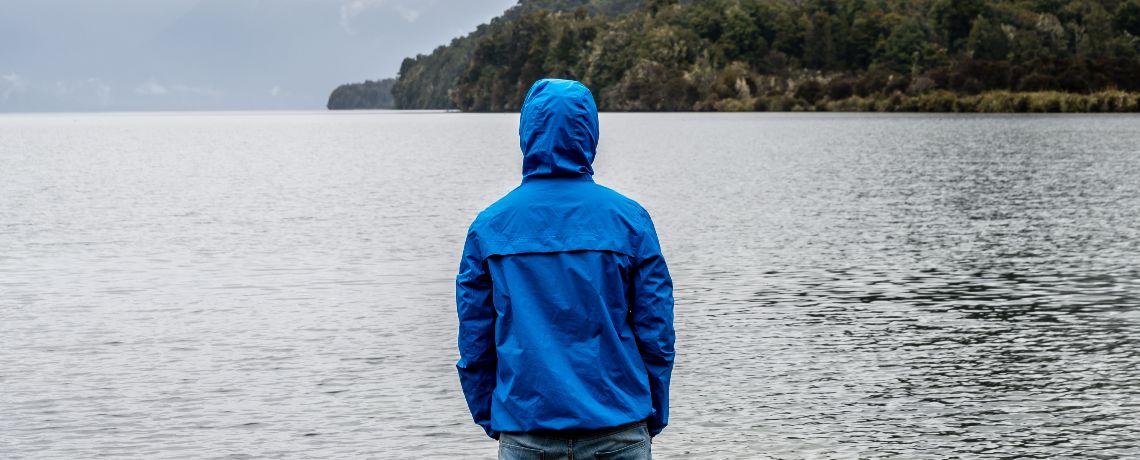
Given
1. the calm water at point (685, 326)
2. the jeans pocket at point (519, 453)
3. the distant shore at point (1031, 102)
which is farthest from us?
the distant shore at point (1031, 102)

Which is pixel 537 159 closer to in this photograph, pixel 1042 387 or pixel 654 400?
pixel 654 400

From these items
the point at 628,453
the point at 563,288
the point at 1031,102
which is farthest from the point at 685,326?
the point at 1031,102

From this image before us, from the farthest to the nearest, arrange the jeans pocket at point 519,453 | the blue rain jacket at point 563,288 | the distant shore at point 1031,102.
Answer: the distant shore at point 1031,102
the jeans pocket at point 519,453
the blue rain jacket at point 563,288

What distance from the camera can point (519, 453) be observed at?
622 centimetres

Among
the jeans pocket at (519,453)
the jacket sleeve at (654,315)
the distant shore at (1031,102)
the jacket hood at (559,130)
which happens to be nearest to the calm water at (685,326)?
the jacket sleeve at (654,315)

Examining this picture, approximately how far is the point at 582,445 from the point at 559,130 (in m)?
1.27

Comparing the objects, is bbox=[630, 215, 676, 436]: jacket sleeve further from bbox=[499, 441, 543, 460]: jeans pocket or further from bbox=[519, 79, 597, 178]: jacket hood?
bbox=[499, 441, 543, 460]: jeans pocket

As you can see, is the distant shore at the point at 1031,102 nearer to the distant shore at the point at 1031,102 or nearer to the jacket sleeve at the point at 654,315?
the distant shore at the point at 1031,102

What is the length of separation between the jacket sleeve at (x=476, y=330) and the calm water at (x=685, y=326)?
20.4 ft

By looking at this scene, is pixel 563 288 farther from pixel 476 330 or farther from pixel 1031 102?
pixel 1031 102

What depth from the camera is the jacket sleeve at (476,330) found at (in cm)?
616

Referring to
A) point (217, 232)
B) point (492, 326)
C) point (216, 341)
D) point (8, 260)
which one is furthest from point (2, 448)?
point (217, 232)

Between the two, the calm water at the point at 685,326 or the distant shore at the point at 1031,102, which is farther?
the distant shore at the point at 1031,102

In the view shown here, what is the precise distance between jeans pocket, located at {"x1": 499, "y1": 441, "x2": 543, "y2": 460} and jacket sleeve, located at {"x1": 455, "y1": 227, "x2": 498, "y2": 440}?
10 centimetres
